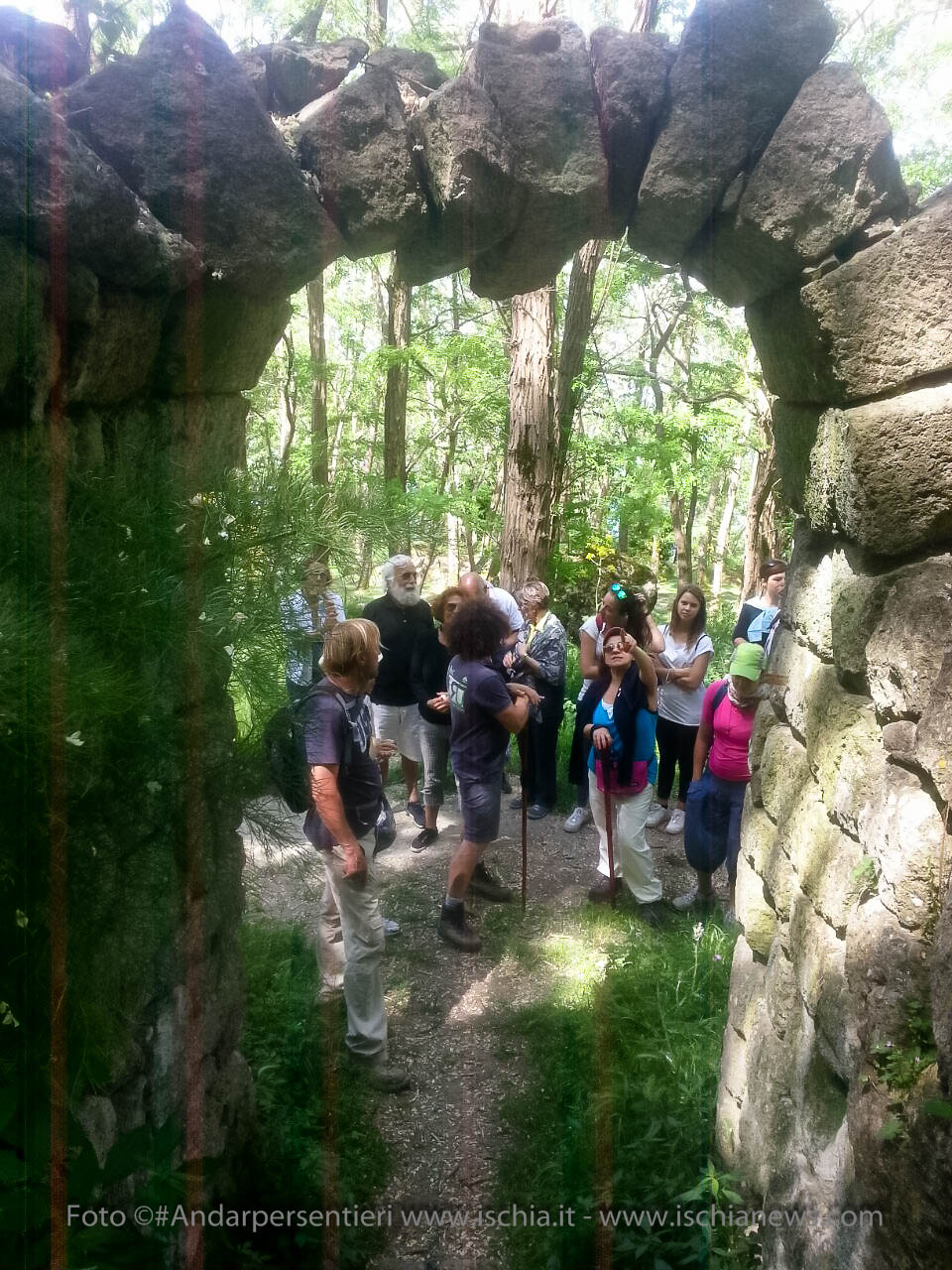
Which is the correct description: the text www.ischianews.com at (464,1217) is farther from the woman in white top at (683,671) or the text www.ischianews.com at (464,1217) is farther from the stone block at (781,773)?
the woman in white top at (683,671)

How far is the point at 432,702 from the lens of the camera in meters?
4.79

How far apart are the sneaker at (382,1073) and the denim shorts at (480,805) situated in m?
1.06

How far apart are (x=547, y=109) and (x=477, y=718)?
249 cm

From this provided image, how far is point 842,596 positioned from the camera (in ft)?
7.85

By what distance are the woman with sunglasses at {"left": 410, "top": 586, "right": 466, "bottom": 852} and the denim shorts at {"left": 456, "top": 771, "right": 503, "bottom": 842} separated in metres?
0.69

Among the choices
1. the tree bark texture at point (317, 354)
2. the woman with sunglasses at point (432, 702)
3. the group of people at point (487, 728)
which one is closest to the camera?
the group of people at point (487, 728)

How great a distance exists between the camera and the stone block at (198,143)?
2277mm

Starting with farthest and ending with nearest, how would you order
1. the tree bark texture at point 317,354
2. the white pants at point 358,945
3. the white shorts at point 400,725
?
the tree bark texture at point 317,354, the white shorts at point 400,725, the white pants at point 358,945

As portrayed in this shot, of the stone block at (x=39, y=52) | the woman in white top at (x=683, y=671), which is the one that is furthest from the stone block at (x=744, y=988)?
the stone block at (x=39, y=52)

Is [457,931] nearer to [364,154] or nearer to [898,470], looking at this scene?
[898,470]

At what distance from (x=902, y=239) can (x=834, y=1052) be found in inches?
79.9

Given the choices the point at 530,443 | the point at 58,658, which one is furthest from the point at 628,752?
the point at 530,443

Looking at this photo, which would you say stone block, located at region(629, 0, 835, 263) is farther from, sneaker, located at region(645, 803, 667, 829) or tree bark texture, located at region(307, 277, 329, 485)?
tree bark texture, located at region(307, 277, 329, 485)

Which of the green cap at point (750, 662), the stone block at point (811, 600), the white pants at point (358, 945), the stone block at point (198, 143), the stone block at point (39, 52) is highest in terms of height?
the stone block at point (39, 52)
